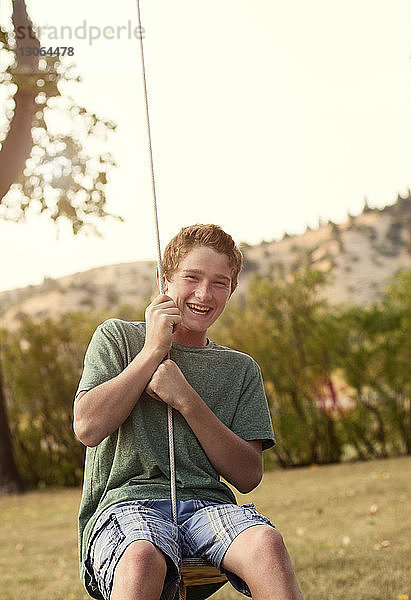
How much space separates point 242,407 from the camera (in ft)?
6.88

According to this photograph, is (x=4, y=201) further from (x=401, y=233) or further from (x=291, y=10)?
(x=401, y=233)

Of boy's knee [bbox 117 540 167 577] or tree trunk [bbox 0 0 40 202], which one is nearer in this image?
boy's knee [bbox 117 540 167 577]

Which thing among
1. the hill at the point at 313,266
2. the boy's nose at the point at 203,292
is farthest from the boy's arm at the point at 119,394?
the hill at the point at 313,266

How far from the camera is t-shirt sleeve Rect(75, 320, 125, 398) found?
1927 mm

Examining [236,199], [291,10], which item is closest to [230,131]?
[236,199]

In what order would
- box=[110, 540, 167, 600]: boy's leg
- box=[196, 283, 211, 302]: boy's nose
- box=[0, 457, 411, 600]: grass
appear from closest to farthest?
box=[110, 540, 167, 600]: boy's leg, box=[196, 283, 211, 302]: boy's nose, box=[0, 457, 411, 600]: grass

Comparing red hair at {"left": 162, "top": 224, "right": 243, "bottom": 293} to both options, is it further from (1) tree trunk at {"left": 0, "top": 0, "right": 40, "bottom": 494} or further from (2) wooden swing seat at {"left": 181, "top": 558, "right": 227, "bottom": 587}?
(1) tree trunk at {"left": 0, "top": 0, "right": 40, "bottom": 494}

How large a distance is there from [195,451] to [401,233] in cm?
3030

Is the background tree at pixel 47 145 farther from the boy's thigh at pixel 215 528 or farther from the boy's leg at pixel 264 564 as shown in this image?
the boy's leg at pixel 264 564

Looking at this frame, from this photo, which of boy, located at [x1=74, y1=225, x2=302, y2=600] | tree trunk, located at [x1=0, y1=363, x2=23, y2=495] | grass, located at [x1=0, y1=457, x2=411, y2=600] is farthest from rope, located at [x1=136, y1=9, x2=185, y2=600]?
tree trunk, located at [x1=0, y1=363, x2=23, y2=495]

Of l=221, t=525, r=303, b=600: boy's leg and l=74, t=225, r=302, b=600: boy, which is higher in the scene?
l=74, t=225, r=302, b=600: boy

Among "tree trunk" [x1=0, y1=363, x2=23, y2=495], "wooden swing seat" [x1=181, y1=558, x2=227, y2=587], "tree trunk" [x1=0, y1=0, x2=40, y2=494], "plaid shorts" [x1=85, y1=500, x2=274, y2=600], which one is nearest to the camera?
"plaid shorts" [x1=85, y1=500, x2=274, y2=600]

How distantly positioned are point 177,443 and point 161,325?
0.30 metres

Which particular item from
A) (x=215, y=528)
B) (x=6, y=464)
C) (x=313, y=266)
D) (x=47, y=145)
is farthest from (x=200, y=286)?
(x=313, y=266)
